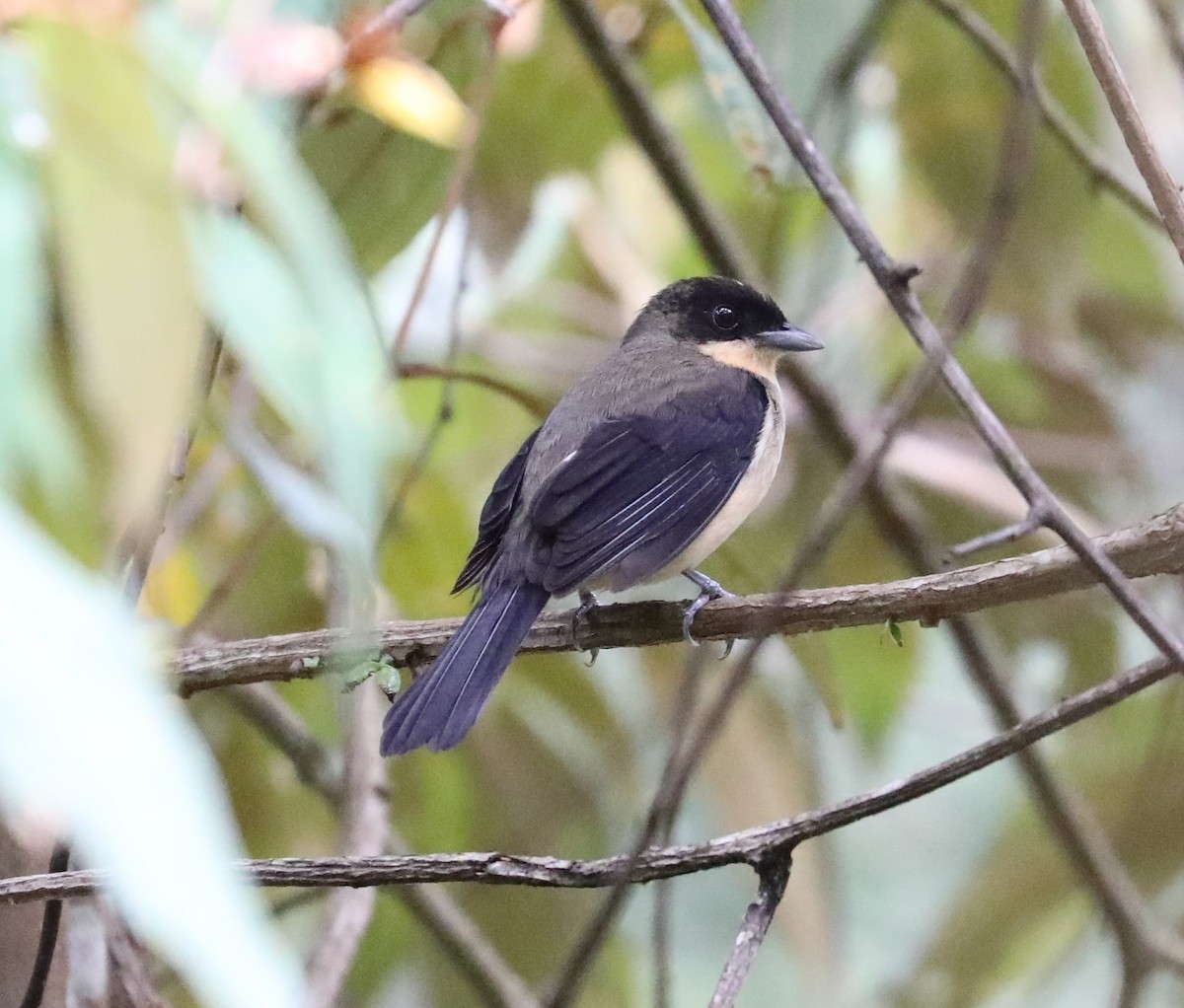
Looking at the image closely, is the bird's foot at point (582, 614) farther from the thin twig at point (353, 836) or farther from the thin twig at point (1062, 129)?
the thin twig at point (1062, 129)

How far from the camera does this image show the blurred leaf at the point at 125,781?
2.19ft

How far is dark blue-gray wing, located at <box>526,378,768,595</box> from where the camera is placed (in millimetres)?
2551

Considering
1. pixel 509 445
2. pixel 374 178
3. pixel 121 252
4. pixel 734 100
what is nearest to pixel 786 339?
pixel 734 100

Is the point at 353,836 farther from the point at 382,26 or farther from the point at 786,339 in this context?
the point at 786,339

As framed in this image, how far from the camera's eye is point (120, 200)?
870 mm

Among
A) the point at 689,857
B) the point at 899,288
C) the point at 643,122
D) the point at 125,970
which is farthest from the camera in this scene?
the point at 643,122

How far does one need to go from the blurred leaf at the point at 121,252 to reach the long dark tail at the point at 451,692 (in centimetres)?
132

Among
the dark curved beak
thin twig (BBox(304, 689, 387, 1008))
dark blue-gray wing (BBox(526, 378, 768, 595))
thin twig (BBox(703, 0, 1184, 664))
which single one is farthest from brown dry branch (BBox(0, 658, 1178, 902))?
the dark curved beak

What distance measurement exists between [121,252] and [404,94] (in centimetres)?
147

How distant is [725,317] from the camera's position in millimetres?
3402

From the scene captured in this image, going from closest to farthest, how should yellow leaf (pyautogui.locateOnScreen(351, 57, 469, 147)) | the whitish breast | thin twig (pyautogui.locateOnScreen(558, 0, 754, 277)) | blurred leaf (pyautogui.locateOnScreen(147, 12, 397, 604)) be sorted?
blurred leaf (pyautogui.locateOnScreen(147, 12, 397, 604)) < yellow leaf (pyautogui.locateOnScreen(351, 57, 469, 147)) < the whitish breast < thin twig (pyautogui.locateOnScreen(558, 0, 754, 277))

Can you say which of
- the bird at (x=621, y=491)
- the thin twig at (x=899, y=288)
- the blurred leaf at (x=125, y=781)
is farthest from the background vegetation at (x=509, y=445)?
the thin twig at (x=899, y=288)

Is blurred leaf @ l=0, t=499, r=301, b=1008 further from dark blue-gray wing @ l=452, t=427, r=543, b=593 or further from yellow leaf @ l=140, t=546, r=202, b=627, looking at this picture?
yellow leaf @ l=140, t=546, r=202, b=627

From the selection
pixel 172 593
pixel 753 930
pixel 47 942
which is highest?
pixel 172 593
